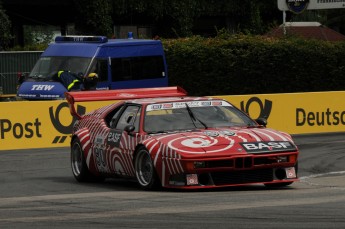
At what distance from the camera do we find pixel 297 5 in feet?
118

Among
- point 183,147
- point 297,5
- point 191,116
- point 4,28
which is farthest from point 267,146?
point 4,28

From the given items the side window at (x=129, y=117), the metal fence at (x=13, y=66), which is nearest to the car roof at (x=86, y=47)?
the metal fence at (x=13, y=66)

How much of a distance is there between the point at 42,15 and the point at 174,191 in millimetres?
33465

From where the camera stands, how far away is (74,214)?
33.3ft

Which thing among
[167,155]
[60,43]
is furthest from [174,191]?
[60,43]

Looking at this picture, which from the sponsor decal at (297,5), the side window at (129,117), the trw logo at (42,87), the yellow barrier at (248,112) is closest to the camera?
the side window at (129,117)

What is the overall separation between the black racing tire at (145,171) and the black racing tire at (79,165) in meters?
1.86

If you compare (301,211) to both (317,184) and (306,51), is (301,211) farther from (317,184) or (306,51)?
(306,51)

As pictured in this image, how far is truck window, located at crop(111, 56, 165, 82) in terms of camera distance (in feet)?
88.5

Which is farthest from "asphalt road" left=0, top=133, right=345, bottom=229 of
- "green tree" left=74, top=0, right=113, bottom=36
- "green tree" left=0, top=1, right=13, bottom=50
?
"green tree" left=74, top=0, right=113, bottom=36

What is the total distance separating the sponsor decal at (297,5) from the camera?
116 ft

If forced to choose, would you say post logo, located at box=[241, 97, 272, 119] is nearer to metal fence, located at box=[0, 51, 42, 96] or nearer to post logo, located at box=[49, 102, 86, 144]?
post logo, located at box=[49, 102, 86, 144]

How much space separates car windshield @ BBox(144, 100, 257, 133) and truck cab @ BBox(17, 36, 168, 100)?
12.1 m

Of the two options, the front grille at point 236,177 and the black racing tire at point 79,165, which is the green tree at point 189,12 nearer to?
the black racing tire at point 79,165
